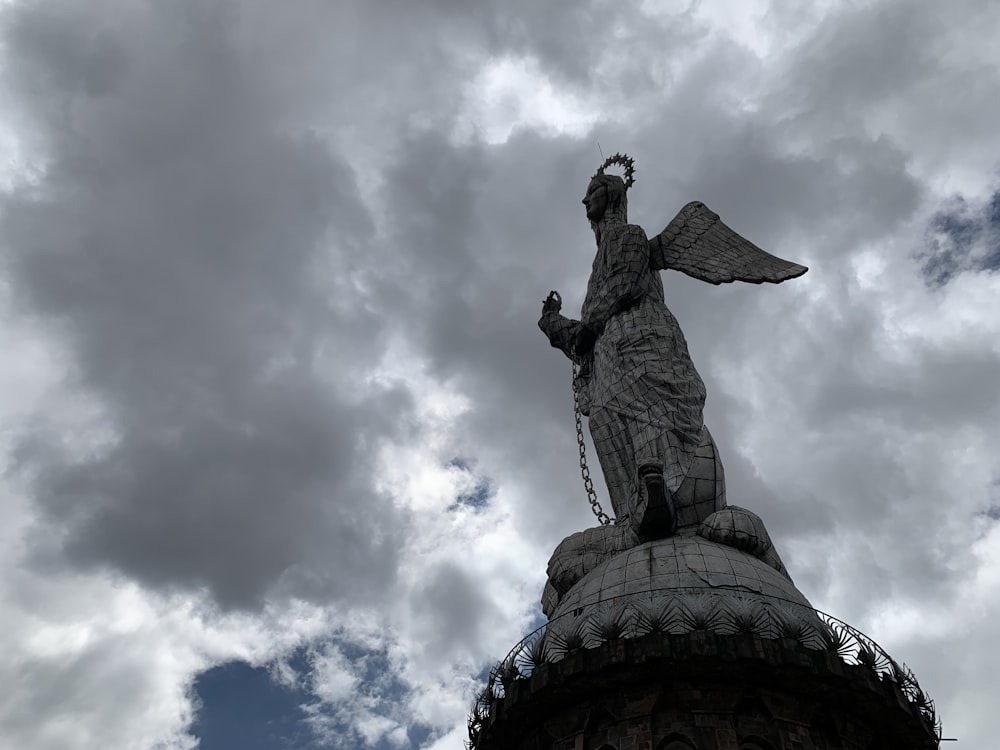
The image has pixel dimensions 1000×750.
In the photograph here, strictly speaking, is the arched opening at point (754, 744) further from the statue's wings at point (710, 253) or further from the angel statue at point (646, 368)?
the statue's wings at point (710, 253)

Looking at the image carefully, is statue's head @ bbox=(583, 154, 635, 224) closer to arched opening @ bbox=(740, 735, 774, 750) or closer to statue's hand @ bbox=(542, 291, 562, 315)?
statue's hand @ bbox=(542, 291, 562, 315)

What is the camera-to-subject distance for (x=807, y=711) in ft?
63.3

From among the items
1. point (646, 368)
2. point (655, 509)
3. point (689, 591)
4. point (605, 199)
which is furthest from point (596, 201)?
point (689, 591)

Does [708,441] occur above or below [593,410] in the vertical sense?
below

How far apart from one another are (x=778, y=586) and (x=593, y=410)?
7.88 m

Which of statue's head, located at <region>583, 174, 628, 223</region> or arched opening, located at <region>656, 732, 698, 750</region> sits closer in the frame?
arched opening, located at <region>656, 732, 698, 750</region>

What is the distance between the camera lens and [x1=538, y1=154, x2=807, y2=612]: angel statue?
24344 millimetres

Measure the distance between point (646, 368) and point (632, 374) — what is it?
1.36 ft

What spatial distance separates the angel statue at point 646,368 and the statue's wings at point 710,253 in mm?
32

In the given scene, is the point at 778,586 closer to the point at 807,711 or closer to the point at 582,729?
the point at 807,711

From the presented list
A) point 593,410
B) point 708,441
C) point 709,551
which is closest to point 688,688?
point 709,551

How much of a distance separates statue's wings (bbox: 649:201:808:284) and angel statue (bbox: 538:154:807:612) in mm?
32

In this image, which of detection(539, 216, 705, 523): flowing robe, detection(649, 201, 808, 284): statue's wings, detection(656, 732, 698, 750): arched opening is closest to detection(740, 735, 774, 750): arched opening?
detection(656, 732, 698, 750): arched opening

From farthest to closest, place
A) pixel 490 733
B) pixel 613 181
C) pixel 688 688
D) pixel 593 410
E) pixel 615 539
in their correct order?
pixel 613 181 → pixel 593 410 → pixel 615 539 → pixel 490 733 → pixel 688 688
